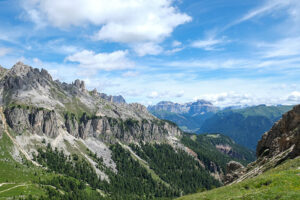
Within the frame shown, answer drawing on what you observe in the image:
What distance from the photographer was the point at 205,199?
47.1 meters

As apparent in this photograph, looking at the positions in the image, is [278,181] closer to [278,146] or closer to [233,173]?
[278,146]

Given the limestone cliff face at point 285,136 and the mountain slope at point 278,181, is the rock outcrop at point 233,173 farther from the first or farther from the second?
the limestone cliff face at point 285,136

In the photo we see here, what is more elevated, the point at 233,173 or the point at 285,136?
the point at 285,136

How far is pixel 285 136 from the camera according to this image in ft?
228

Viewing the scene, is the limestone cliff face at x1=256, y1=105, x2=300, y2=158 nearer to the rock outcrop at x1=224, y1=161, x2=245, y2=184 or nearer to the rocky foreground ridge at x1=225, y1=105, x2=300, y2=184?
the rocky foreground ridge at x1=225, y1=105, x2=300, y2=184

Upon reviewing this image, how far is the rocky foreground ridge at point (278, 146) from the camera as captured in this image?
2359 inches

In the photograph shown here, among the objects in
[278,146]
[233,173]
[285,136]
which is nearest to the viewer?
[285,136]

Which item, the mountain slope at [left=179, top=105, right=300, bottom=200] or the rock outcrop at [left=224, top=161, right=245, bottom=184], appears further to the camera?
the rock outcrop at [left=224, top=161, right=245, bottom=184]

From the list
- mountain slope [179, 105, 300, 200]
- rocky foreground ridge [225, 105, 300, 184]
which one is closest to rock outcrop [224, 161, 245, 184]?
rocky foreground ridge [225, 105, 300, 184]

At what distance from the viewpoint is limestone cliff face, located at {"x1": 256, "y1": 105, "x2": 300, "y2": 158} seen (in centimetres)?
6329

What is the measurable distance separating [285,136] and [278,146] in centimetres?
437

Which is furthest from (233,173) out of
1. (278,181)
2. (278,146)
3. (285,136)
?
(278,181)

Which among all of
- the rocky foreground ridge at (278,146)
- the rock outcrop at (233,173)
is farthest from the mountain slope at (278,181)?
the rock outcrop at (233,173)

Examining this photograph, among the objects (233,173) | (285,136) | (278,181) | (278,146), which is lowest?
(233,173)
